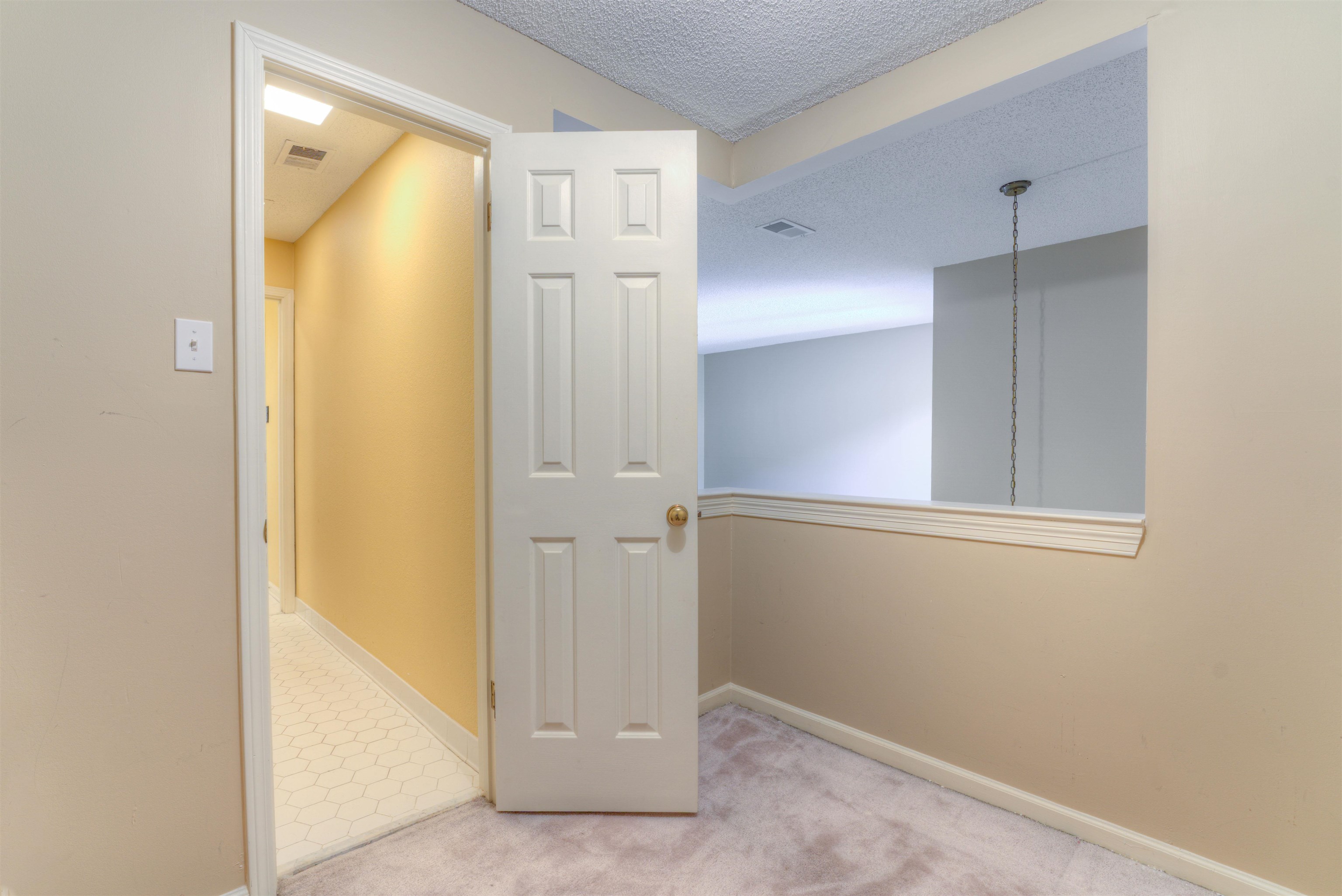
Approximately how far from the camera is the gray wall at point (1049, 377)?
3.77 metres

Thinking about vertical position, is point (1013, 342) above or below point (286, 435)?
above

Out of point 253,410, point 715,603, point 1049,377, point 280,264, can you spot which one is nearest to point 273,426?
point 280,264

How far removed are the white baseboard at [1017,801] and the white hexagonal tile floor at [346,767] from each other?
3.56 ft

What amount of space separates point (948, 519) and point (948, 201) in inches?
80.2

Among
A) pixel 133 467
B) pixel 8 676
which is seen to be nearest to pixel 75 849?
pixel 8 676

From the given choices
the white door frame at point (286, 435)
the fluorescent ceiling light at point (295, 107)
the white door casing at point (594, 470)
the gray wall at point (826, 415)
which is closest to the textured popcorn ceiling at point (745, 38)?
the white door casing at point (594, 470)

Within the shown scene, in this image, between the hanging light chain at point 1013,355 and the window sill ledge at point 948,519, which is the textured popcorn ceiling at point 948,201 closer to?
the hanging light chain at point 1013,355

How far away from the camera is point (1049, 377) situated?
4086 mm

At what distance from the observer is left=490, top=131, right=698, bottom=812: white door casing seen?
1.91m

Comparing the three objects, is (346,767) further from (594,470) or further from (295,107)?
(295,107)

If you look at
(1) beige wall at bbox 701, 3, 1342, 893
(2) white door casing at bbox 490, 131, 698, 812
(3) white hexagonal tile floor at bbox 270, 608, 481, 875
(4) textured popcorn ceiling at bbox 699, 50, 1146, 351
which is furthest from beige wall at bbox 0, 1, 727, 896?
(4) textured popcorn ceiling at bbox 699, 50, 1146, 351

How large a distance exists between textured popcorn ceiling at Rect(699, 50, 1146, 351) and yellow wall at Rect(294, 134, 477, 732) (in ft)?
4.89

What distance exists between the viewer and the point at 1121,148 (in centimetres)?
274

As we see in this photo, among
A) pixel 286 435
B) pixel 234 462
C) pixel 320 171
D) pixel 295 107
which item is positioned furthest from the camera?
pixel 286 435
